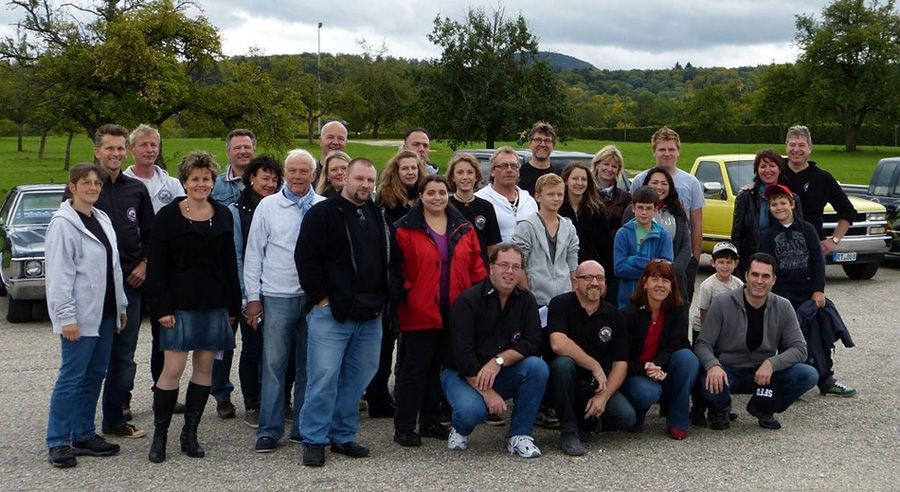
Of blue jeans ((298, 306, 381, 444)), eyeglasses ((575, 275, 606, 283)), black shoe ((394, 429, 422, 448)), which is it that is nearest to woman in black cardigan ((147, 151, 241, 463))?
blue jeans ((298, 306, 381, 444))

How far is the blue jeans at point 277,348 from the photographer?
578 cm

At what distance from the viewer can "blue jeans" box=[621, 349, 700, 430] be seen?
6.08 meters

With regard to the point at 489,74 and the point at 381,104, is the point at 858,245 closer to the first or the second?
the point at 489,74

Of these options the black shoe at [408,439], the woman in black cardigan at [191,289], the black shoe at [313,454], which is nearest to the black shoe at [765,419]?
the black shoe at [408,439]

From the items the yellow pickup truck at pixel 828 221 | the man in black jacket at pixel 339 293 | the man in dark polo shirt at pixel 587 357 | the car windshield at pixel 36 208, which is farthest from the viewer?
the yellow pickup truck at pixel 828 221

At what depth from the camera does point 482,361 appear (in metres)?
5.90

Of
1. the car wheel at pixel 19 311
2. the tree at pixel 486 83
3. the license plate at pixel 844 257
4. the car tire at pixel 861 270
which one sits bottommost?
the car wheel at pixel 19 311

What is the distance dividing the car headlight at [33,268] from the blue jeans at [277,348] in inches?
225

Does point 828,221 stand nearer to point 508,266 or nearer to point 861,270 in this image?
point 861,270

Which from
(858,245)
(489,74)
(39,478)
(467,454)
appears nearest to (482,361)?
(467,454)

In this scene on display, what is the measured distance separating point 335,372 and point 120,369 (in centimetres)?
156

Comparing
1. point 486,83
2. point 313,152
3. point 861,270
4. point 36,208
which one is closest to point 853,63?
point 313,152

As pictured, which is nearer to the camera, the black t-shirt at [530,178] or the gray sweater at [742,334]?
the gray sweater at [742,334]

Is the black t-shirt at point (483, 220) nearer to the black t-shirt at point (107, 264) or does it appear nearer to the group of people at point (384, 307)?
the group of people at point (384, 307)
